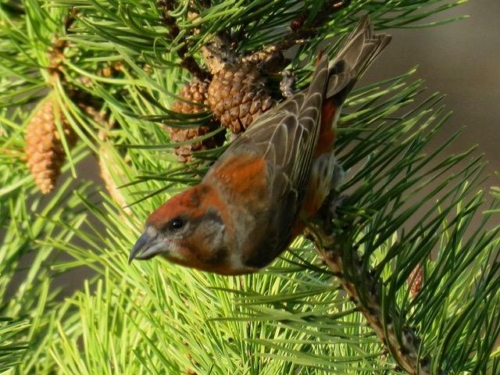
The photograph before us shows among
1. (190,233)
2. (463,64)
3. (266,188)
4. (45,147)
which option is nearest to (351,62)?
(266,188)

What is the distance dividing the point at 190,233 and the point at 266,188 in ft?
0.38

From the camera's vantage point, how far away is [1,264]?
1396 mm

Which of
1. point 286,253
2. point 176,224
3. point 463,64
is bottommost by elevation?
point 463,64

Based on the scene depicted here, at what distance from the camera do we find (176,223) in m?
1.21

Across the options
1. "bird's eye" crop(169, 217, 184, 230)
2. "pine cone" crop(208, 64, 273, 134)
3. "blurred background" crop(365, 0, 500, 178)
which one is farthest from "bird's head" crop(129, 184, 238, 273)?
"blurred background" crop(365, 0, 500, 178)

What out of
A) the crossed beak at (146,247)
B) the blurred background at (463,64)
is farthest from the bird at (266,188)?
the blurred background at (463,64)

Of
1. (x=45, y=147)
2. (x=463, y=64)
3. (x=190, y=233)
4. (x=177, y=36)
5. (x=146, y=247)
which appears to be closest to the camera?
(x=177, y=36)

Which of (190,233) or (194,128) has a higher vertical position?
(194,128)

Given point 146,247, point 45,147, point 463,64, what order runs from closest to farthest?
point 146,247 < point 45,147 < point 463,64

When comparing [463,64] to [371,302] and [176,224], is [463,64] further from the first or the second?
[371,302]

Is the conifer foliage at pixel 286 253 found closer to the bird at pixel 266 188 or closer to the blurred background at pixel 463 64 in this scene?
the bird at pixel 266 188

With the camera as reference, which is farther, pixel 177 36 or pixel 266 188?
pixel 266 188

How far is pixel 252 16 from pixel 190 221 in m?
0.33

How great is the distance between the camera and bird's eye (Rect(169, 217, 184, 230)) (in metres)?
1.19
